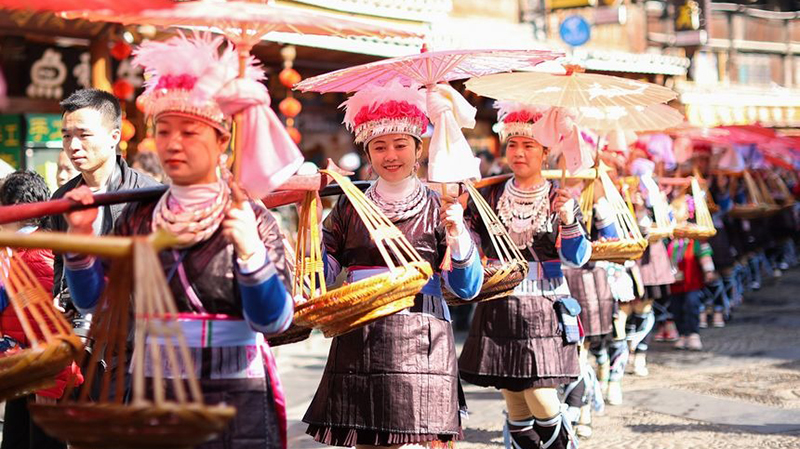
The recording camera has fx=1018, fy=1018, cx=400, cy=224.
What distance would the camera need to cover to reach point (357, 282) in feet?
12.8

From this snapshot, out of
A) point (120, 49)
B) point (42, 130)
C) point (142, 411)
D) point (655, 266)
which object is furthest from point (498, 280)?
point (42, 130)

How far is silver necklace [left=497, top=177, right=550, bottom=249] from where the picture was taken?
5.84 meters

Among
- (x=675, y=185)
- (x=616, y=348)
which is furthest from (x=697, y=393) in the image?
(x=675, y=185)

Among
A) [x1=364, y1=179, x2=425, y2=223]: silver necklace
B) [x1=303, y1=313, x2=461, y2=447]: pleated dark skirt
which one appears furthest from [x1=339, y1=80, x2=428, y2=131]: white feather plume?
[x1=303, y1=313, x2=461, y2=447]: pleated dark skirt

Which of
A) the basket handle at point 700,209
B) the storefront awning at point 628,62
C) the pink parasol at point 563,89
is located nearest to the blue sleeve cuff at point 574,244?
A: the pink parasol at point 563,89

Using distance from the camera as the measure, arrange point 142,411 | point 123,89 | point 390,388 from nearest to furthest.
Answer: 1. point 142,411
2. point 390,388
3. point 123,89

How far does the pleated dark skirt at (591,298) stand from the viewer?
293 inches

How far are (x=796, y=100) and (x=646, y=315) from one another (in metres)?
22.7

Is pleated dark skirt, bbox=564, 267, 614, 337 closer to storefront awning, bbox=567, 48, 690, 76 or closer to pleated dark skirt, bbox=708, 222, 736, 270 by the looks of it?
pleated dark skirt, bbox=708, 222, 736, 270

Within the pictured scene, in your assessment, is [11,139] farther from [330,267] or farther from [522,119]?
[330,267]

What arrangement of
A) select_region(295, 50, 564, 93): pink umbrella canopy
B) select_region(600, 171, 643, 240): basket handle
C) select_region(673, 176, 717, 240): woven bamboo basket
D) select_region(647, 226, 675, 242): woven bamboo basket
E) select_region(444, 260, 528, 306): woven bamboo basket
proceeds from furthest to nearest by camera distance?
select_region(673, 176, 717, 240): woven bamboo basket < select_region(647, 226, 675, 242): woven bamboo basket < select_region(600, 171, 643, 240): basket handle < select_region(444, 260, 528, 306): woven bamboo basket < select_region(295, 50, 564, 93): pink umbrella canopy

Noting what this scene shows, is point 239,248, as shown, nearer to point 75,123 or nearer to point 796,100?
point 75,123

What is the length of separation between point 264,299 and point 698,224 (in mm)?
8056

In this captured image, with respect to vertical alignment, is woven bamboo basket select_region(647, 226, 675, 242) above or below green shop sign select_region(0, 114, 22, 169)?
below
